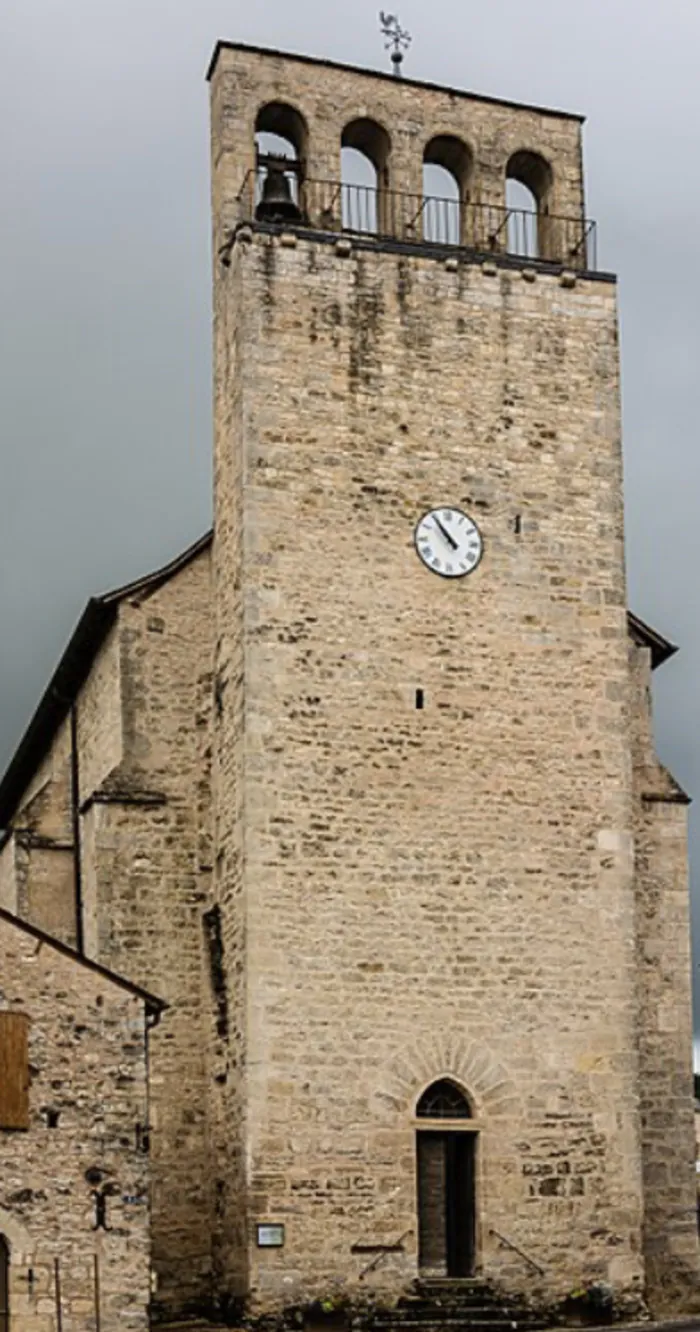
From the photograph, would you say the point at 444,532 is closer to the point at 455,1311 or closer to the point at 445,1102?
the point at 445,1102

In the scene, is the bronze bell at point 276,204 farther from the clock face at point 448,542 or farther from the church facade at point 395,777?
the clock face at point 448,542

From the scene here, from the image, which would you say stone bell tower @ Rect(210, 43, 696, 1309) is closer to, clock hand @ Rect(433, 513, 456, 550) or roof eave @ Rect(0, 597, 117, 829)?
clock hand @ Rect(433, 513, 456, 550)

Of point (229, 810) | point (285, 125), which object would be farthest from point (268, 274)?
point (229, 810)

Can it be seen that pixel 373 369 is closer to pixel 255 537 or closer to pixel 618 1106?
pixel 255 537

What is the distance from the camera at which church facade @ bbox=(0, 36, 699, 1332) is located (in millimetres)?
25797

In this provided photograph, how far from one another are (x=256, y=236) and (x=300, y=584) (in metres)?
4.26

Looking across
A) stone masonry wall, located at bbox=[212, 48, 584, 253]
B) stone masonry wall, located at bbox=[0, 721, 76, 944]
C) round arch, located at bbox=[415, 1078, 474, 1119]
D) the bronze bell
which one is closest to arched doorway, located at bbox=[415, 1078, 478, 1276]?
round arch, located at bbox=[415, 1078, 474, 1119]

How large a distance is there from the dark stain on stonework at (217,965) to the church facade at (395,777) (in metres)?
0.06

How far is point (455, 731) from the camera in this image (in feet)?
88.7

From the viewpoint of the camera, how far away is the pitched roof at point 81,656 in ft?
93.3

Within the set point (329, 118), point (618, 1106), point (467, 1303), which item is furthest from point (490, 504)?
point (467, 1303)

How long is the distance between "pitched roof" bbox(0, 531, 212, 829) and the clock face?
291 cm

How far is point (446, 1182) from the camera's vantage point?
1032 inches

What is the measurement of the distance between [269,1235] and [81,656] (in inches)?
348
